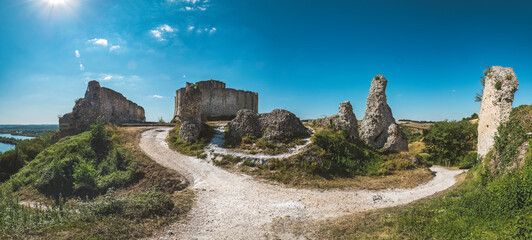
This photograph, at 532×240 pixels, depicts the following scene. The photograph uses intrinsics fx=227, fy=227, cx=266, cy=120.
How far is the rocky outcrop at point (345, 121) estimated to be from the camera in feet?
65.8

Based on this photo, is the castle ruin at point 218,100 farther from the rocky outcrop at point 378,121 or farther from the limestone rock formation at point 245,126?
the rocky outcrop at point 378,121

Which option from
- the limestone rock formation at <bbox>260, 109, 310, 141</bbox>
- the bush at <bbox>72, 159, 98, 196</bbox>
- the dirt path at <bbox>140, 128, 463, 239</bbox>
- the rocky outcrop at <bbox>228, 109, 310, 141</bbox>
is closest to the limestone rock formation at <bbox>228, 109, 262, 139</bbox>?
the rocky outcrop at <bbox>228, 109, 310, 141</bbox>

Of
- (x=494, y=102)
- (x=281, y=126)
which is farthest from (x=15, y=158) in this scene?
(x=494, y=102)

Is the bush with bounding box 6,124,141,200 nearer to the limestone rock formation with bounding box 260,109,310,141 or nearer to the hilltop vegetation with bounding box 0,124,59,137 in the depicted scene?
the limestone rock formation with bounding box 260,109,310,141

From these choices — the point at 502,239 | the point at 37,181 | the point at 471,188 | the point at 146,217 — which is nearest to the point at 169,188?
the point at 146,217

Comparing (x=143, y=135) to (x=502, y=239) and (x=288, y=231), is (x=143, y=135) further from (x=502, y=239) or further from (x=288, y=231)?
(x=502, y=239)

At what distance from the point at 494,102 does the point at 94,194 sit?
19.5 m

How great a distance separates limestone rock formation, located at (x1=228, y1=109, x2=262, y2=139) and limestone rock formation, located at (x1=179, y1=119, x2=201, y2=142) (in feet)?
9.11

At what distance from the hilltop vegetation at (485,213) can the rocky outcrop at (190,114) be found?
14856mm

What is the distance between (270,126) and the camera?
18.8 metres

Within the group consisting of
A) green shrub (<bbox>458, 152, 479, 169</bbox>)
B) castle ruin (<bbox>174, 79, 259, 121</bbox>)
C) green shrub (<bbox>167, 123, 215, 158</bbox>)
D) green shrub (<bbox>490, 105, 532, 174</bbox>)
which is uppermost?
castle ruin (<bbox>174, 79, 259, 121</bbox>)

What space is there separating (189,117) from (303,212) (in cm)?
1524

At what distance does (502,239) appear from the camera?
4.29 meters

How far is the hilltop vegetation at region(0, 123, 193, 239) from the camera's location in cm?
636
